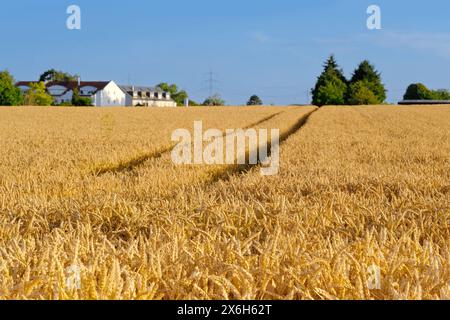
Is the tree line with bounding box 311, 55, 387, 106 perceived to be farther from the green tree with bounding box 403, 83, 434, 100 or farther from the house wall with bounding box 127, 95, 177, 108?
the house wall with bounding box 127, 95, 177, 108

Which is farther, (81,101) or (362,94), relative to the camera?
(362,94)

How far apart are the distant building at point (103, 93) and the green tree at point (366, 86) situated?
158ft

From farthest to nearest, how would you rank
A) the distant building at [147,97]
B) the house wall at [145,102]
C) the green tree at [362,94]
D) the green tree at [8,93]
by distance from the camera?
the distant building at [147,97] < the house wall at [145,102] < the green tree at [362,94] < the green tree at [8,93]

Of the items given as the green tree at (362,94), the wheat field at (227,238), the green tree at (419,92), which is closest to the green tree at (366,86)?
the green tree at (362,94)

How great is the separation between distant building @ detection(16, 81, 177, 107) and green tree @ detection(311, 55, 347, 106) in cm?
4201

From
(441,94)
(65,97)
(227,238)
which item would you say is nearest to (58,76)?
(65,97)

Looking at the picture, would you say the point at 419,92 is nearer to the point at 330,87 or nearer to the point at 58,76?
the point at 330,87

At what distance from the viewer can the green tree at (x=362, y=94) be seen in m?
98.4

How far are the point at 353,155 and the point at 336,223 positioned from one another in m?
7.74

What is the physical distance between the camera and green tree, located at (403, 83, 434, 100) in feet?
463

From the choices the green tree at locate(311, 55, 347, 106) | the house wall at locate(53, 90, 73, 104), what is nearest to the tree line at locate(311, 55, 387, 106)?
the green tree at locate(311, 55, 347, 106)

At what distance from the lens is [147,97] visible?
5389 inches

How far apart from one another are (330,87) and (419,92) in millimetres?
52404

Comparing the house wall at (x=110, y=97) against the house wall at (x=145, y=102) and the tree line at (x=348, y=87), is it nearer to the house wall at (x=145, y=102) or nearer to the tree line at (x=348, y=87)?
the house wall at (x=145, y=102)
